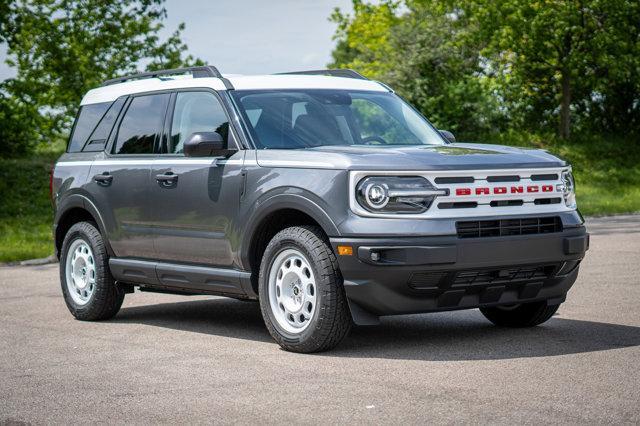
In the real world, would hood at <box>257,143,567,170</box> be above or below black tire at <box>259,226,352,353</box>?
Answer: above

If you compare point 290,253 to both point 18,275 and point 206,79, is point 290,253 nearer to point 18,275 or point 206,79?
point 206,79

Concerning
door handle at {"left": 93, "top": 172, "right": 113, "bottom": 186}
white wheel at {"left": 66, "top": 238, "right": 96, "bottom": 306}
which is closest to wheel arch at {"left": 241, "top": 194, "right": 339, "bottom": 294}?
door handle at {"left": 93, "top": 172, "right": 113, "bottom": 186}

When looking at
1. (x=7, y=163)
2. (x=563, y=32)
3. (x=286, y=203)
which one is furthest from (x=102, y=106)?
(x=563, y=32)

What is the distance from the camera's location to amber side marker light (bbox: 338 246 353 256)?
773cm

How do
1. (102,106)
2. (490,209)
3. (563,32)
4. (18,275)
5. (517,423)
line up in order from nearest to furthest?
(517,423) → (490,209) → (102,106) → (18,275) → (563,32)

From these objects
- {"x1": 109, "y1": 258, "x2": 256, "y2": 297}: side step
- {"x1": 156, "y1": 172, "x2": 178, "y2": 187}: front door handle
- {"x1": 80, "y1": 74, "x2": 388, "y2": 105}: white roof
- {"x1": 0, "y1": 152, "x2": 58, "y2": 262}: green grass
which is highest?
{"x1": 80, "y1": 74, "x2": 388, "y2": 105}: white roof

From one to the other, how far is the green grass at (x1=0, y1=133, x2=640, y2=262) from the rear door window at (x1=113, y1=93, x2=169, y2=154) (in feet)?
28.5

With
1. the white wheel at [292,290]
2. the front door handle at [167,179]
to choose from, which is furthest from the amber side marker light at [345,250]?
the front door handle at [167,179]

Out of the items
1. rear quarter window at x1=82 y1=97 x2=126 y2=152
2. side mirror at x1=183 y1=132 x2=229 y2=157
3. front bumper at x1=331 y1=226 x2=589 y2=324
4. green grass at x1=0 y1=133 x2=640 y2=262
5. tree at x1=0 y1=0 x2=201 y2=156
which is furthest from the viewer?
tree at x1=0 y1=0 x2=201 y2=156

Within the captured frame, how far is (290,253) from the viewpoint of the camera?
8.23 m

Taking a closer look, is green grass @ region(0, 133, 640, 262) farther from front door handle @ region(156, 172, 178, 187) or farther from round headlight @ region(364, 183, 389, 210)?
round headlight @ region(364, 183, 389, 210)

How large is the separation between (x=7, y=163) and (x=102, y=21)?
715 centimetres

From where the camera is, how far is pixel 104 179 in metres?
10.3

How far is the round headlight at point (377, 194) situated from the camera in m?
7.71
